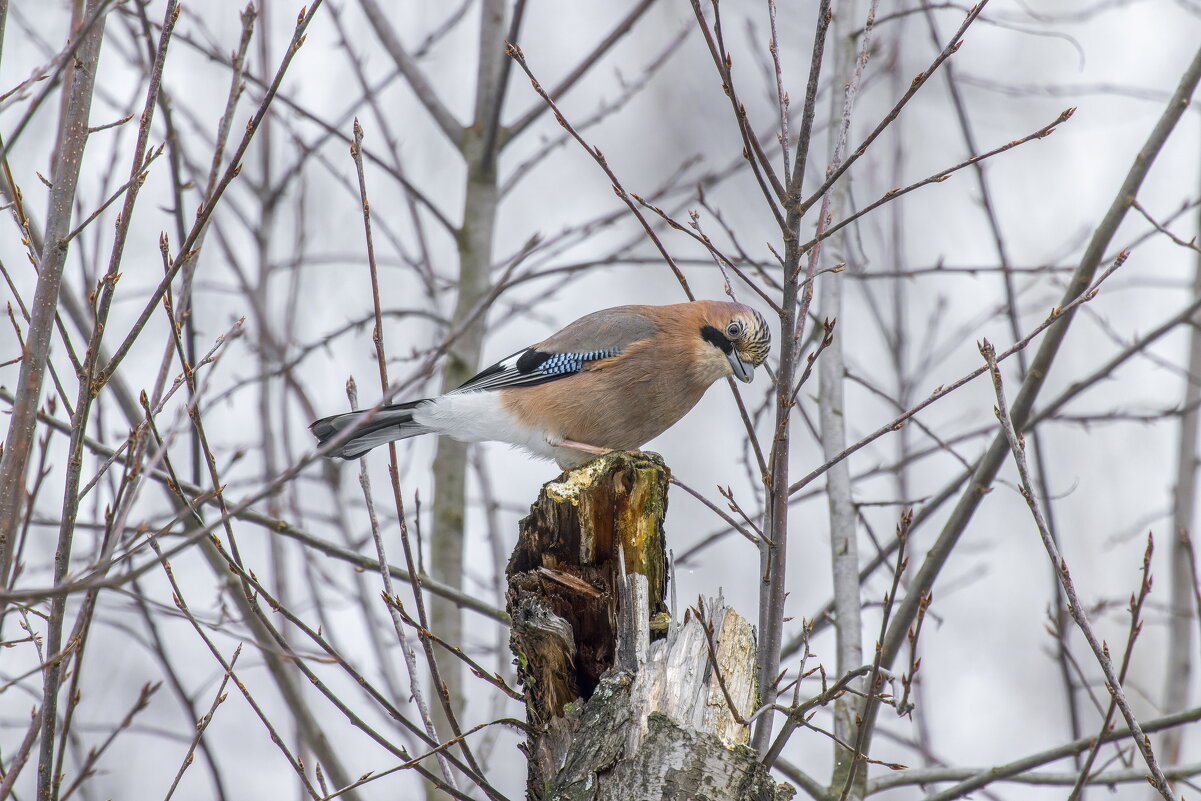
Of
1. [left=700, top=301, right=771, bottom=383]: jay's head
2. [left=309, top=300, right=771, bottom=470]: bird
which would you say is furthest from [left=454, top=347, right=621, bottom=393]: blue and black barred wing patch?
[left=700, top=301, right=771, bottom=383]: jay's head

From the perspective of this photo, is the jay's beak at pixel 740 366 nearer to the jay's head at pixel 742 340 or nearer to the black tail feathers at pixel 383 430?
the jay's head at pixel 742 340

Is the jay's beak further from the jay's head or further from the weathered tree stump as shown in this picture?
the weathered tree stump

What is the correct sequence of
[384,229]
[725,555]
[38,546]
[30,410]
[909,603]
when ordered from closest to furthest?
[30,410] < [909,603] < [384,229] < [38,546] < [725,555]

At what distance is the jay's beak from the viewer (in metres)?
4.89

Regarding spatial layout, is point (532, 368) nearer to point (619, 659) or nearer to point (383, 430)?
point (383, 430)

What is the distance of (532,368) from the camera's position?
A: 520cm

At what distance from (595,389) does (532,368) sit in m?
0.41

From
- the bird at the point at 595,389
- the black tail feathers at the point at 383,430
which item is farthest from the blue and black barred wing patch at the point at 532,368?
the black tail feathers at the point at 383,430

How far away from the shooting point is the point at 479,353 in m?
5.69

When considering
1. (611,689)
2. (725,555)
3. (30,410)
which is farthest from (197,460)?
(725,555)

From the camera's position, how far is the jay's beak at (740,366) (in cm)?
489

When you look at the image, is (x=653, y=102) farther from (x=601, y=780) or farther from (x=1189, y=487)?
(x=601, y=780)

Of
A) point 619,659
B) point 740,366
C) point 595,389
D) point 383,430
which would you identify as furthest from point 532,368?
point 619,659

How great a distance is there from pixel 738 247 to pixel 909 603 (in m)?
1.42
